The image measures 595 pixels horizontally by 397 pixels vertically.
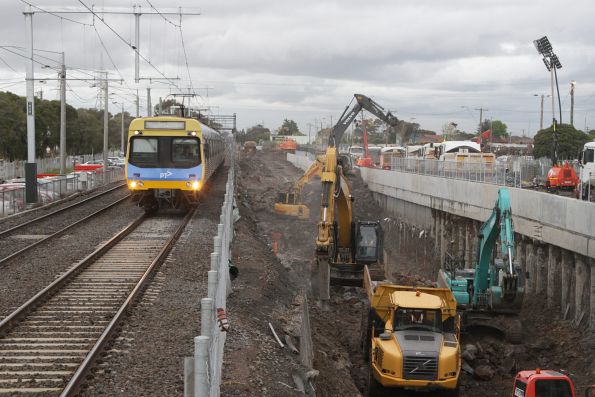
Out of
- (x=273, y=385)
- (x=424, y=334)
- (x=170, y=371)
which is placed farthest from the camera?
(x=424, y=334)

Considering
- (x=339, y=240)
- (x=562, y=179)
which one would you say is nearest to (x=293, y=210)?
(x=562, y=179)

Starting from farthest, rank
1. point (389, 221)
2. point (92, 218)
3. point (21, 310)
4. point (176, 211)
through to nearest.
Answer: point (389, 221) < point (176, 211) < point (92, 218) < point (21, 310)

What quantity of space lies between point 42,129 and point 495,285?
5837 centimetres

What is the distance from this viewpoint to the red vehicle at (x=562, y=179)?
131ft

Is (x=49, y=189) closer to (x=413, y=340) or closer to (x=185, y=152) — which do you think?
(x=185, y=152)

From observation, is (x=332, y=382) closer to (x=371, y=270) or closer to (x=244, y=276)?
(x=244, y=276)

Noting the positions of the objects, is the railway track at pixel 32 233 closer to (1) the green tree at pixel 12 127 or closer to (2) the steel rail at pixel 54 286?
(2) the steel rail at pixel 54 286

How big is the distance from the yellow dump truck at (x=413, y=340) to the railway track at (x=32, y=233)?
841 cm

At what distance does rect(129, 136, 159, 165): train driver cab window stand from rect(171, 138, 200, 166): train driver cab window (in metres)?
0.60

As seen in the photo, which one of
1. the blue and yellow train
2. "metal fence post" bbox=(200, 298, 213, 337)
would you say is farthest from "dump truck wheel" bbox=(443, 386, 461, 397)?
the blue and yellow train

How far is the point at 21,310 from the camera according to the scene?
12.5 m

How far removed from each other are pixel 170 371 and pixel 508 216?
11.1m

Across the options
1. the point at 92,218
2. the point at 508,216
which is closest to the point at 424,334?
the point at 508,216

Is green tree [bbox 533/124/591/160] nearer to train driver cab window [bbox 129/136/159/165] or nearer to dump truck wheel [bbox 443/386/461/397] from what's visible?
train driver cab window [bbox 129/136/159/165]
